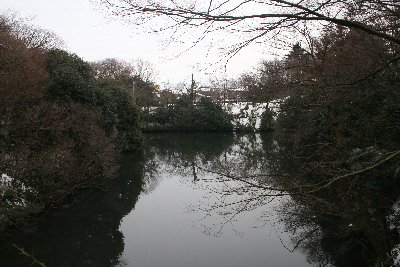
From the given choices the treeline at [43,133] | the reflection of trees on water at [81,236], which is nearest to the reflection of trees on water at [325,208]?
the reflection of trees on water at [81,236]

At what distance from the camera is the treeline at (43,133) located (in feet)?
29.5

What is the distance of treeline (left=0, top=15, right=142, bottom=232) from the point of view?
29.5ft

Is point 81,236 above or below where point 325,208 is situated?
below

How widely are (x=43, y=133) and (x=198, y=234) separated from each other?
6.27 m

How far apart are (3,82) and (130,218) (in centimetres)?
569

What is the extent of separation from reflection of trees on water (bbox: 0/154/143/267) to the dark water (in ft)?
0.07

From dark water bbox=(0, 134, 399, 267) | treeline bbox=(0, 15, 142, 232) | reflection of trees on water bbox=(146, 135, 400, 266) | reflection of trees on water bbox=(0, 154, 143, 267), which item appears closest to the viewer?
reflection of trees on water bbox=(146, 135, 400, 266)

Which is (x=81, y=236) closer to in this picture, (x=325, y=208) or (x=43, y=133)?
(x=43, y=133)

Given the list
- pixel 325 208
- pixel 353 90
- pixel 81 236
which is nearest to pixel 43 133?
pixel 81 236

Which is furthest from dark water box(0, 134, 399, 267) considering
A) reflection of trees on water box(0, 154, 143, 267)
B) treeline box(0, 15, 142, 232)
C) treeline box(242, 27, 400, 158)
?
treeline box(242, 27, 400, 158)

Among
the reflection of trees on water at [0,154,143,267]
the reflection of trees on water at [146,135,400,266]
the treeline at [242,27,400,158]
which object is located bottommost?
the reflection of trees on water at [0,154,143,267]

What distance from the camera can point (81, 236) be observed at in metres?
9.70

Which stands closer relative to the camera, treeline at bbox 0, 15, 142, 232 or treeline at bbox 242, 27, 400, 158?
treeline at bbox 242, 27, 400, 158

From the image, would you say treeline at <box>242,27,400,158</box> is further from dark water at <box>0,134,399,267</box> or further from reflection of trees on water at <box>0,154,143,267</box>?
reflection of trees on water at <box>0,154,143,267</box>
